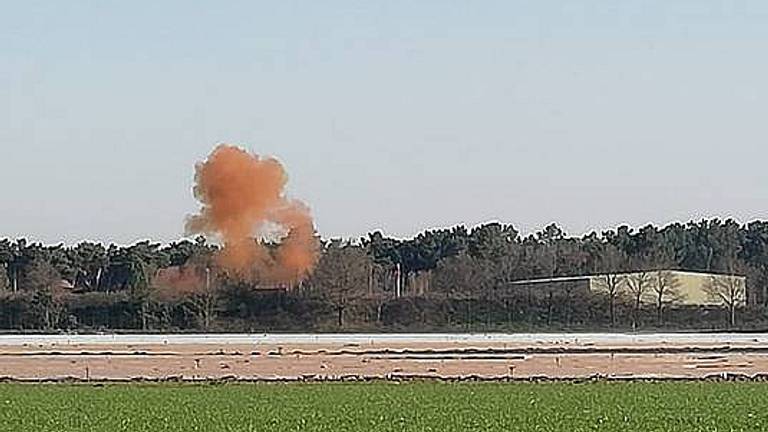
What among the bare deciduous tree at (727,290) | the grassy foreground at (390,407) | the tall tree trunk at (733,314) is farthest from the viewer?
the bare deciduous tree at (727,290)

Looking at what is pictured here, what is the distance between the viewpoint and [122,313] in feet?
401

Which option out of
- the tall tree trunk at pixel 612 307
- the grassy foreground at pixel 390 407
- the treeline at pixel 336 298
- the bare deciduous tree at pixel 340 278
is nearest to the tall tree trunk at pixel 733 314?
the treeline at pixel 336 298

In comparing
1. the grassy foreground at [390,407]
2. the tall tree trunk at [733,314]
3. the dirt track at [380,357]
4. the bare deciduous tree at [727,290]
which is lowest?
the grassy foreground at [390,407]

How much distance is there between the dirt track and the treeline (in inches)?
920

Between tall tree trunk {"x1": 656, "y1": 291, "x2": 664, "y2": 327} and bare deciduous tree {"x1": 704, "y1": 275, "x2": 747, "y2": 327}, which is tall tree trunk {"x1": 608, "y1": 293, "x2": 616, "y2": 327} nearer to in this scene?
tall tree trunk {"x1": 656, "y1": 291, "x2": 664, "y2": 327}

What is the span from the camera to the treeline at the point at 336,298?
12031cm

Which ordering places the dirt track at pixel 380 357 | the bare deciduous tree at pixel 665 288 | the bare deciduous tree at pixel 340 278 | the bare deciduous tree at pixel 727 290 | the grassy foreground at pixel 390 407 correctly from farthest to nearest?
the bare deciduous tree at pixel 665 288 → the bare deciduous tree at pixel 727 290 → the bare deciduous tree at pixel 340 278 → the dirt track at pixel 380 357 → the grassy foreground at pixel 390 407

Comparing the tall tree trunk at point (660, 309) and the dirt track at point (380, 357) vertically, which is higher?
the tall tree trunk at point (660, 309)

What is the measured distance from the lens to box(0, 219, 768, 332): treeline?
120312 mm

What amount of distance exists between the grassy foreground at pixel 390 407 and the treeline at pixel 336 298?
226 ft

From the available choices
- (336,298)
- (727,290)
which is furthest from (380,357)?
(727,290)

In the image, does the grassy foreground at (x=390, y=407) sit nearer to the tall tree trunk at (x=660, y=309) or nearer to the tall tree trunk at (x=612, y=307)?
the tall tree trunk at (x=660, y=309)

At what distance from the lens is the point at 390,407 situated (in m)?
39.3

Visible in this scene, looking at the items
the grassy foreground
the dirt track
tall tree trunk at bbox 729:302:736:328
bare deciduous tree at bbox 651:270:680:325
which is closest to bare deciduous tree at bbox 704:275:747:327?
tall tree trunk at bbox 729:302:736:328
